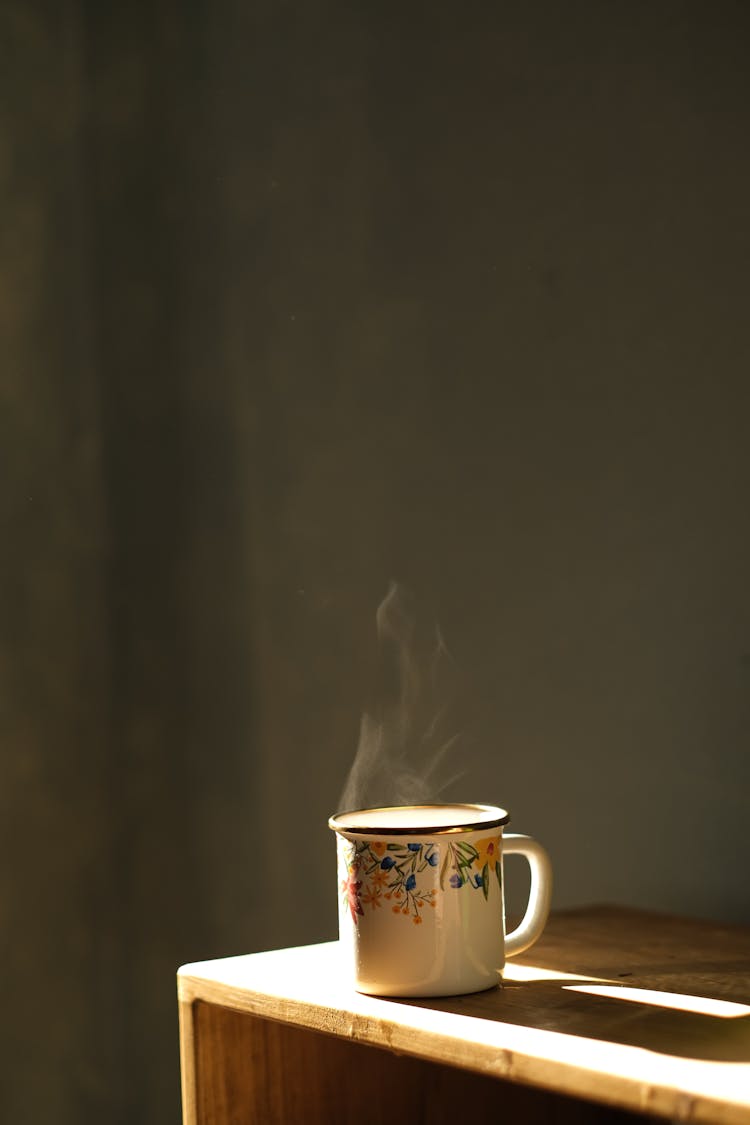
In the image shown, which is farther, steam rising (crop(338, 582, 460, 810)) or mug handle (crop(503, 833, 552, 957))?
steam rising (crop(338, 582, 460, 810))

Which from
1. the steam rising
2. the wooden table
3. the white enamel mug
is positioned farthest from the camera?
the steam rising

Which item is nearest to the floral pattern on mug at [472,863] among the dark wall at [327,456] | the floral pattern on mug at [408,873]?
the floral pattern on mug at [408,873]

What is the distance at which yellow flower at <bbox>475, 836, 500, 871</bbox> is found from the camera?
0.78 meters

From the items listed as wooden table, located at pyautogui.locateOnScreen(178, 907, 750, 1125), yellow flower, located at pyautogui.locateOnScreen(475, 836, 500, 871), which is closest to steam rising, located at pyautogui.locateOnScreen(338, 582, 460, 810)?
wooden table, located at pyautogui.locateOnScreen(178, 907, 750, 1125)

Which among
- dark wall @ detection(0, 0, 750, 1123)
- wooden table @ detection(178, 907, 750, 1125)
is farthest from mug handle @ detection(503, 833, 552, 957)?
dark wall @ detection(0, 0, 750, 1123)

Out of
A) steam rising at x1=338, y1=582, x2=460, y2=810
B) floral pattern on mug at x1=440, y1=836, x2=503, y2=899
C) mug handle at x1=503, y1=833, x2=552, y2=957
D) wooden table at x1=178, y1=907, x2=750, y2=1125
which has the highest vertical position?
steam rising at x1=338, y1=582, x2=460, y2=810

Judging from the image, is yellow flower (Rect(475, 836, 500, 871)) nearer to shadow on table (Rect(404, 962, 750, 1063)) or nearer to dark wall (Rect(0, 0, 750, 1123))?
shadow on table (Rect(404, 962, 750, 1063))

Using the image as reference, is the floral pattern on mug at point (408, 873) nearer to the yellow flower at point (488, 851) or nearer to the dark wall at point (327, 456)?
the yellow flower at point (488, 851)

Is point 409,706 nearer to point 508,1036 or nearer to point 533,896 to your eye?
point 533,896

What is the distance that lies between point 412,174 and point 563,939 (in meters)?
0.83

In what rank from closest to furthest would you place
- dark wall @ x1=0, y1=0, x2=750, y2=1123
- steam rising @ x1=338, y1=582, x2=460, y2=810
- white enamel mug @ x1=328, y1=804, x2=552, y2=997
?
white enamel mug @ x1=328, y1=804, x2=552, y2=997, dark wall @ x1=0, y1=0, x2=750, y2=1123, steam rising @ x1=338, y1=582, x2=460, y2=810

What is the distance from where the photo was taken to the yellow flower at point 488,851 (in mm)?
778

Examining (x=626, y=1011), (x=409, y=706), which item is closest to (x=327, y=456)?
(x=409, y=706)

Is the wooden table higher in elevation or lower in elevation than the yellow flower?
lower
